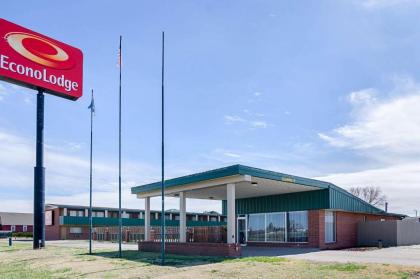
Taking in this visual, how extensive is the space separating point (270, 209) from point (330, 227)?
4.20 meters

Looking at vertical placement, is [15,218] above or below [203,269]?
below

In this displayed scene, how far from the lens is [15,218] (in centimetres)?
8481

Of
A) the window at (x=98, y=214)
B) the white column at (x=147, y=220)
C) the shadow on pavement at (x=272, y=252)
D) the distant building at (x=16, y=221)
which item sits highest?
the white column at (x=147, y=220)

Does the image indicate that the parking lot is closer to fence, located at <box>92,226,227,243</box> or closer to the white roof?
fence, located at <box>92,226,227,243</box>

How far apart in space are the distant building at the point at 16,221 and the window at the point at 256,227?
61.6 meters

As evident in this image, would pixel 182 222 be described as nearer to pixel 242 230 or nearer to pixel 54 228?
pixel 242 230

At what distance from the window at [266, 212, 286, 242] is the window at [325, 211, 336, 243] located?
2769mm

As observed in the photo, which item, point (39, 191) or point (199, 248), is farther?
point (39, 191)

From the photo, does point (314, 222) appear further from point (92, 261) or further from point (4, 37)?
point (4, 37)

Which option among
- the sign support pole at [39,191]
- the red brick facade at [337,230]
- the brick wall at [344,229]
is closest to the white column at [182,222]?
the red brick facade at [337,230]

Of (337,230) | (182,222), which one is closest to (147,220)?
(182,222)

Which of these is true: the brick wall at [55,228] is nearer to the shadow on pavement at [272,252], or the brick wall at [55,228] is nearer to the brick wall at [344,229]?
the shadow on pavement at [272,252]

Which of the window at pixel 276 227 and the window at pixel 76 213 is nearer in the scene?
the window at pixel 276 227

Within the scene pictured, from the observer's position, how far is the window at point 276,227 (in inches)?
1232
